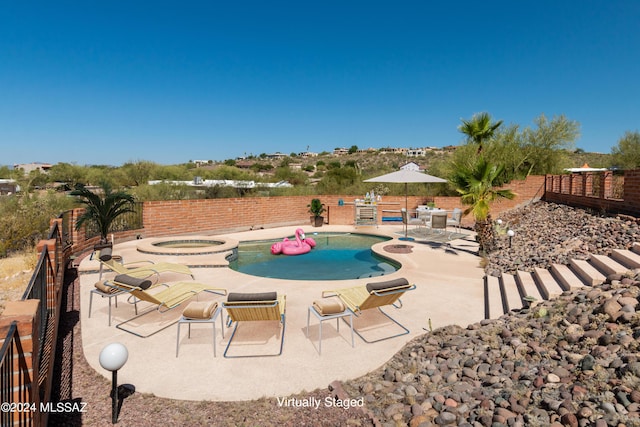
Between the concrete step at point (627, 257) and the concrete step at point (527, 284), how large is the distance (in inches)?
53.0

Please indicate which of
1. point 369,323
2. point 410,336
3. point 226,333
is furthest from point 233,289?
point 410,336

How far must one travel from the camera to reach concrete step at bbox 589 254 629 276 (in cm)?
548

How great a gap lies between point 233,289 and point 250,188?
Answer: 12954 mm

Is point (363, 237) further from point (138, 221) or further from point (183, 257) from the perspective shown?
point (138, 221)

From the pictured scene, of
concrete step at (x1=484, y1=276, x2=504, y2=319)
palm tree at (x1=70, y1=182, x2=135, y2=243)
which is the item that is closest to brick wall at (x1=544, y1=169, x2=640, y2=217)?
concrete step at (x1=484, y1=276, x2=504, y2=319)

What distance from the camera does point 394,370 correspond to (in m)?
3.98

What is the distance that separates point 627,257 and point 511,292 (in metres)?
1.85

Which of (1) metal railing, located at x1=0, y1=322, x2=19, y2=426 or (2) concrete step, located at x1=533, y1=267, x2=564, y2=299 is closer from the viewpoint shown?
(1) metal railing, located at x1=0, y1=322, x2=19, y2=426

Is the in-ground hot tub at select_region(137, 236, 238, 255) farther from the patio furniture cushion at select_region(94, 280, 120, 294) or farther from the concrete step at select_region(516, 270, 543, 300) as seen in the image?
the concrete step at select_region(516, 270, 543, 300)

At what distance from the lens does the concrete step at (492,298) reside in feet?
18.4

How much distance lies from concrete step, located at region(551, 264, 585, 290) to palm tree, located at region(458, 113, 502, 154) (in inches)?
552

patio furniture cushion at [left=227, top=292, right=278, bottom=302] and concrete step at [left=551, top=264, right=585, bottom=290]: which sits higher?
patio furniture cushion at [left=227, top=292, right=278, bottom=302]

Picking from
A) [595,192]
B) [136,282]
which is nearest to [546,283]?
[136,282]

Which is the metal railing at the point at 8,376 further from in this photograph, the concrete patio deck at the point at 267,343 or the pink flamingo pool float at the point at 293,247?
the pink flamingo pool float at the point at 293,247
